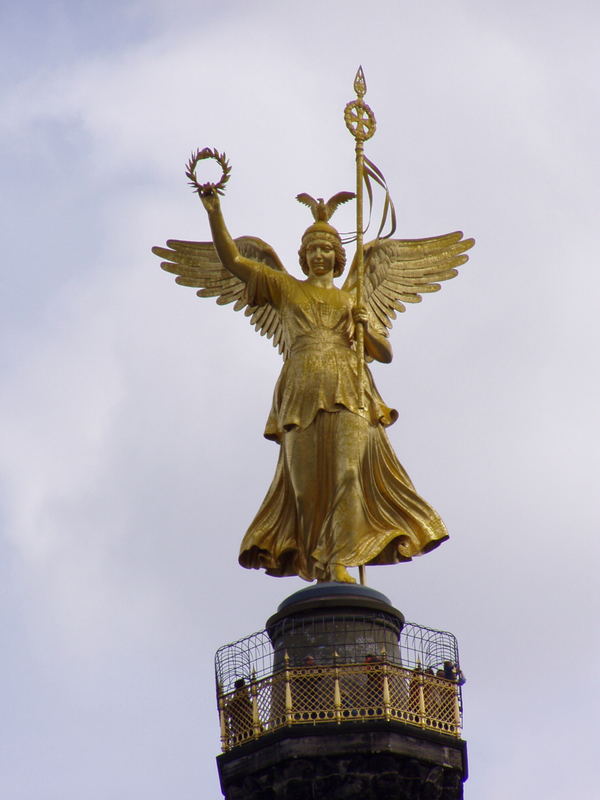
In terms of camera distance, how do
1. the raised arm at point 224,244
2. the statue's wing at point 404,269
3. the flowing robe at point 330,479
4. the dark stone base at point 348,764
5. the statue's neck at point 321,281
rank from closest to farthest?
the dark stone base at point 348,764 → the flowing robe at point 330,479 → the raised arm at point 224,244 → the statue's neck at point 321,281 → the statue's wing at point 404,269

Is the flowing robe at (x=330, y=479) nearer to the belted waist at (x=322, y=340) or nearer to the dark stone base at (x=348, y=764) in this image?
the belted waist at (x=322, y=340)

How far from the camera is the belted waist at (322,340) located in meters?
37.3

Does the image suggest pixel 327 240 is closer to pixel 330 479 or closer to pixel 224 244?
pixel 224 244

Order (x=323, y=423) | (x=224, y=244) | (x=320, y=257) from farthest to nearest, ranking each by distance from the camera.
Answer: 1. (x=320, y=257)
2. (x=224, y=244)
3. (x=323, y=423)

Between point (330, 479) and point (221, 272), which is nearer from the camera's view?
point (330, 479)

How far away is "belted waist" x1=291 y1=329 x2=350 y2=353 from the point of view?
1470 inches

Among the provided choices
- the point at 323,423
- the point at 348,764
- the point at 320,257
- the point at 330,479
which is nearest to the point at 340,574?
the point at 330,479

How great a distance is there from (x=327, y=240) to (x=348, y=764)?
8.97 meters

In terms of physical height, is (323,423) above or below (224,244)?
below

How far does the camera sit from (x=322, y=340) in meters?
37.4

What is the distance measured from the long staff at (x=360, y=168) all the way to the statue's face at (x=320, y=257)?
42 cm

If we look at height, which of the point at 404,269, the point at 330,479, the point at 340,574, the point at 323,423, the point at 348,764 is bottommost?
the point at 348,764

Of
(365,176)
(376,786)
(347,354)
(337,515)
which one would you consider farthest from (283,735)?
(365,176)

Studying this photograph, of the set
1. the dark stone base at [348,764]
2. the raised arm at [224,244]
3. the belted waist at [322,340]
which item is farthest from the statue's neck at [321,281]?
the dark stone base at [348,764]
